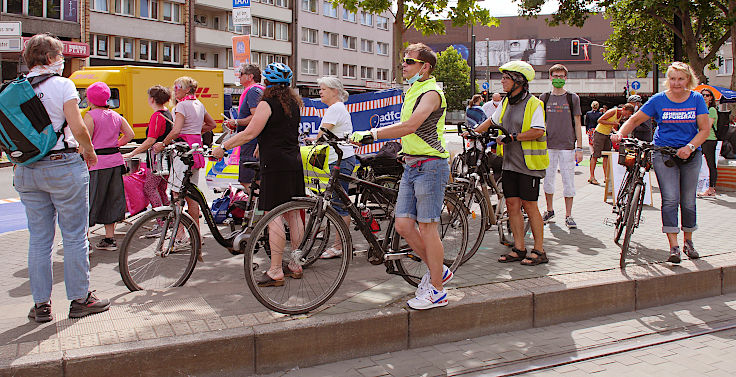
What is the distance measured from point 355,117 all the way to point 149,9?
4416 cm

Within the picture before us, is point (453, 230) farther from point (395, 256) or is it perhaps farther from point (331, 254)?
point (331, 254)

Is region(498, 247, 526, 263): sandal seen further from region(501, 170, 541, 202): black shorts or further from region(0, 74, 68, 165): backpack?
region(0, 74, 68, 165): backpack

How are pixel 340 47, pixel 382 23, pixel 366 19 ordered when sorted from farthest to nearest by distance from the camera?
1. pixel 382 23
2. pixel 366 19
3. pixel 340 47

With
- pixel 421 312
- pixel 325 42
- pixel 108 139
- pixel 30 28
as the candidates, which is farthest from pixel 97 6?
pixel 421 312

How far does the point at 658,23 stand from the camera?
29.6 m

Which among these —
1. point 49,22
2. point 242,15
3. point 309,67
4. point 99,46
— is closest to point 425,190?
point 242,15

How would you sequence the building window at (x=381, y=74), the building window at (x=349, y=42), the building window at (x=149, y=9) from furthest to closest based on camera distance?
the building window at (x=381, y=74)
the building window at (x=349, y=42)
the building window at (x=149, y=9)

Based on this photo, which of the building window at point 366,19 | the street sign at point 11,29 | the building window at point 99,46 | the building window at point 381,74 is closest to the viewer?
the street sign at point 11,29

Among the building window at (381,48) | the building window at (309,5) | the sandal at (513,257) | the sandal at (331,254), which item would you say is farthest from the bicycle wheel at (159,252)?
the building window at (381,48)

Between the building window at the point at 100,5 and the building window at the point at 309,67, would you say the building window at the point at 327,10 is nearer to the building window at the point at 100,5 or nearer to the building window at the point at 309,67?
the building window at the point at 309,67

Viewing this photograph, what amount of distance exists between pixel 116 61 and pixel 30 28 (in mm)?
8938

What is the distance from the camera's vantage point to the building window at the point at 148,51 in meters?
49.4

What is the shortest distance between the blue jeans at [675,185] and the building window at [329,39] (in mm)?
64379

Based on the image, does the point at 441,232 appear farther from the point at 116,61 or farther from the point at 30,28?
the point at 116,61
